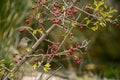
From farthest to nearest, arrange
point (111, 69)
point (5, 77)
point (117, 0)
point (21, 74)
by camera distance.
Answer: point (111, 69) < point (117, 0) < point (21, 74) < point (5, 77)

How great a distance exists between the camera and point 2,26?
358 cm

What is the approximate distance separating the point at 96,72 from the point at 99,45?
0.48m

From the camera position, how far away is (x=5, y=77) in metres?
2.45

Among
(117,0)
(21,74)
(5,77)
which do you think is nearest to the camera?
(5,77)

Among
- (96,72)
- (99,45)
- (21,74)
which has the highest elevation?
(21,74)

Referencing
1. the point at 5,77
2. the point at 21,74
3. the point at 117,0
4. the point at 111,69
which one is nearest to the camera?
the point at 5,77

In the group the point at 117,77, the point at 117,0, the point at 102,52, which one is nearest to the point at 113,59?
the point at 102,52

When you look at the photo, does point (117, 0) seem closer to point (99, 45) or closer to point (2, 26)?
point (99, 45)

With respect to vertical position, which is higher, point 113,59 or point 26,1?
point 26,1

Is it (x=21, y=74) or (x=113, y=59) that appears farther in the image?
(x=113, y=59)

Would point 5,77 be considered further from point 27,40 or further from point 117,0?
point 117,0

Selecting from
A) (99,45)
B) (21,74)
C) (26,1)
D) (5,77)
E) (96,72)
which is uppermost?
(26,1)

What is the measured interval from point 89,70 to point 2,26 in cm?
283

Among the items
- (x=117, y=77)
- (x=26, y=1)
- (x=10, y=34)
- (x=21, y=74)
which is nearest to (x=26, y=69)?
(x=21, y=74)
